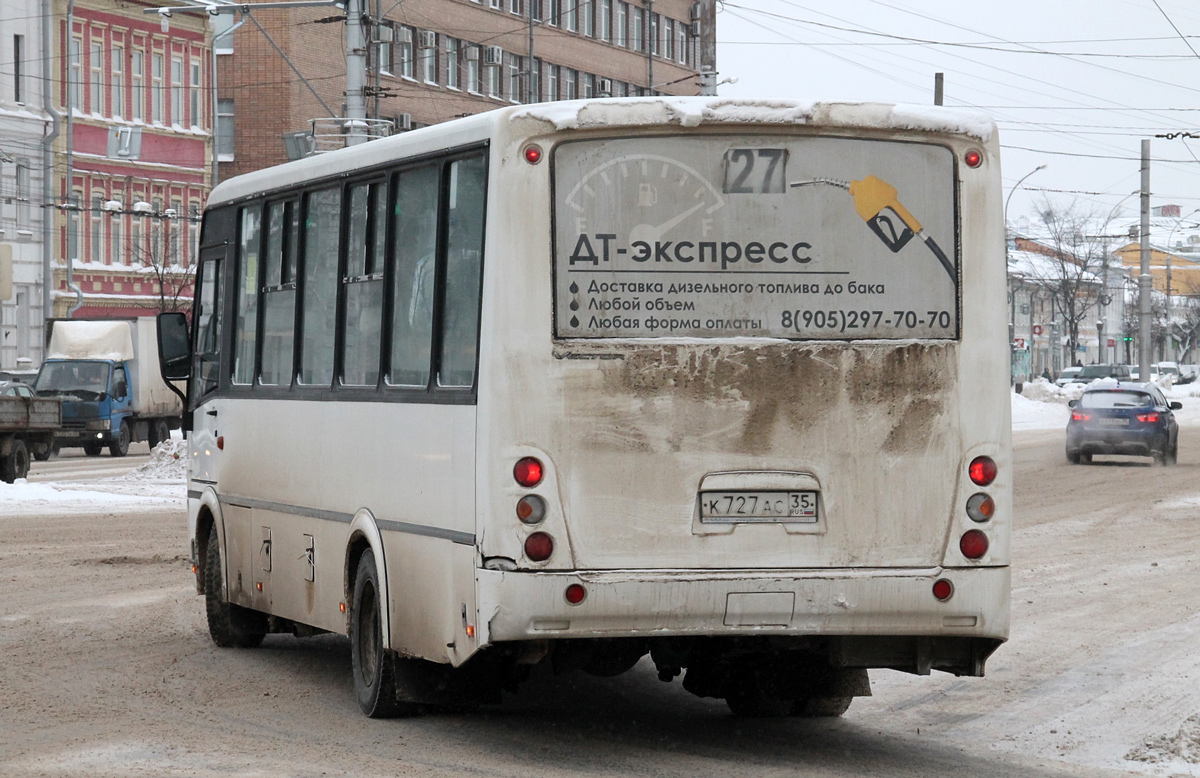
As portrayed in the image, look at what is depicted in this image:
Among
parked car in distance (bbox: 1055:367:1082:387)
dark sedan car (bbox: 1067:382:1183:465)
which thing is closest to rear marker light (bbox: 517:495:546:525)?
dark sedan car (bbox: 1067:382:1183:465)

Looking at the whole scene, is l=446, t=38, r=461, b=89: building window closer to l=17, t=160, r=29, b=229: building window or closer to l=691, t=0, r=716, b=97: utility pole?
l=17, t=160, r=29, b=229: building window

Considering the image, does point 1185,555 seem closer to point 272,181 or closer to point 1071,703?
point 1071,703

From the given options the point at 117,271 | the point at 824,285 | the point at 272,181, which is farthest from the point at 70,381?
the point at 824,285

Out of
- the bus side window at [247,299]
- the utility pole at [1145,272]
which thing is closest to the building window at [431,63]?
→ the utility pole at [1145,272]

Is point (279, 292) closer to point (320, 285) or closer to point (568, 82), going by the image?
point (320, 285)

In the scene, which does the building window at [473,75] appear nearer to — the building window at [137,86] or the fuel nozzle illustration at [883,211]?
the building window at [137,86]

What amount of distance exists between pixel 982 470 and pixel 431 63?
209 feet

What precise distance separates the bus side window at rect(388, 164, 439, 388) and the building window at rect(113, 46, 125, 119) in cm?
5584

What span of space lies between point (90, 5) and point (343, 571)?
54926 mm

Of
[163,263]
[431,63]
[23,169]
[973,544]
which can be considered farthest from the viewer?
[431,63]

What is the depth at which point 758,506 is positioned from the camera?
8.09 m

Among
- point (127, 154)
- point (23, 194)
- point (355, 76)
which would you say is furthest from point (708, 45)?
point (127, 154)

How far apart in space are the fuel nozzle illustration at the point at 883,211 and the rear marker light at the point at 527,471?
153 centimetres

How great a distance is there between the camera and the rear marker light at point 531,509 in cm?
789
